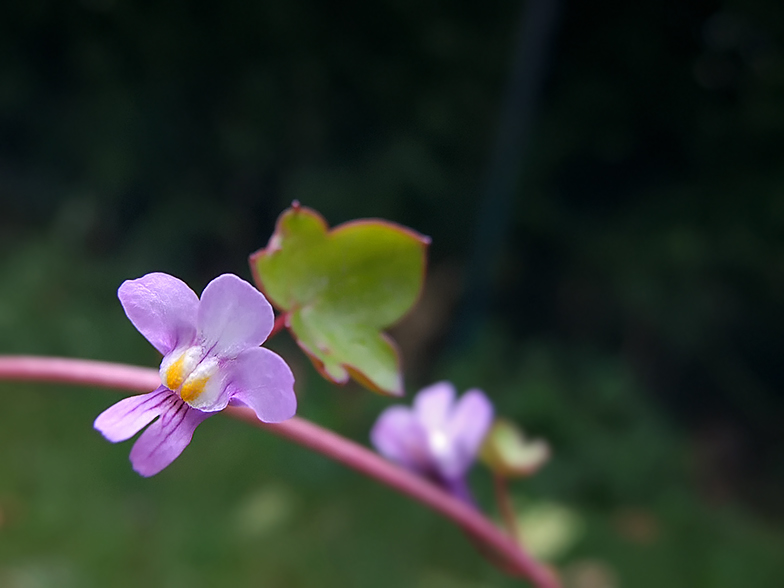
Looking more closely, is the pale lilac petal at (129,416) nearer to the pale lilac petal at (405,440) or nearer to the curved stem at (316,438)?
the curved stem at (316,438)

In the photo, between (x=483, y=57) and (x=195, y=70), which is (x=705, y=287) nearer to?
(x=483, y=57)

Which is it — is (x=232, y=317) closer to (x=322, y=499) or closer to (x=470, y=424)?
(x=470, y=424)

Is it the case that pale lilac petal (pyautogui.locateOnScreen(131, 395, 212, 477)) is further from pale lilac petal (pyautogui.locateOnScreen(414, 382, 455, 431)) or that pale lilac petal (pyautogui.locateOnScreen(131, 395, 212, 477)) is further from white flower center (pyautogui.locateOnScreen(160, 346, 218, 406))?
pale lilac petal (pyautogui.locateOnScreen(414, 382, 455, 431))

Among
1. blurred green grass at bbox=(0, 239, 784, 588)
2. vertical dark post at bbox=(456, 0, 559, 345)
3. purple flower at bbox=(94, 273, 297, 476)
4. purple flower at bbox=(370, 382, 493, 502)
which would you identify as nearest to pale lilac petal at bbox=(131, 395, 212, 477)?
purple flower at bbox=(94, 273, 297, 476)

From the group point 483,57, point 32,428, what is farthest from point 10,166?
point 483,57

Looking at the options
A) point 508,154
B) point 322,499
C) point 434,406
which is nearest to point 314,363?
point 434,406

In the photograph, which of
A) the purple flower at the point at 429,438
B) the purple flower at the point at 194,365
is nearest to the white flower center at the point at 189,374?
the purple flower at the point at 194,365

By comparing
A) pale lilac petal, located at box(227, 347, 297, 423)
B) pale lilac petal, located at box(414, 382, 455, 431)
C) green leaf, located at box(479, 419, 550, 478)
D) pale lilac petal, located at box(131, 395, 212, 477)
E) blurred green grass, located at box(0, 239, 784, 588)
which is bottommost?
blurred green grass, located at box(0, 239, 784, 588)
